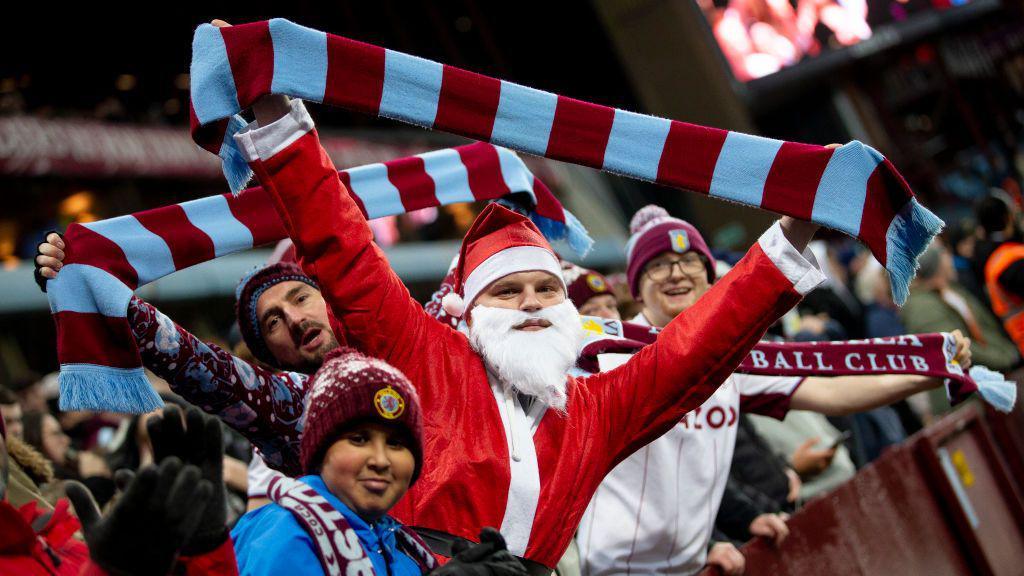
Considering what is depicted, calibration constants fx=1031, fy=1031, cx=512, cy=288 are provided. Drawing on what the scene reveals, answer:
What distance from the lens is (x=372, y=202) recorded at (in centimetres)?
334

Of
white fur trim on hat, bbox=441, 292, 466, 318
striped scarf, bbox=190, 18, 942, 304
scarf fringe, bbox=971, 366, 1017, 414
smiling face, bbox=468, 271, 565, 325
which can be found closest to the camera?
striped scarf, bbox=190, 18, 942, 304

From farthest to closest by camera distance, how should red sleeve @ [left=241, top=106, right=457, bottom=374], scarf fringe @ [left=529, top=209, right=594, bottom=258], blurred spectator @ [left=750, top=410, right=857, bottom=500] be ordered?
blurred spectator @ [left=750, top=410, right=857, bottom=500]
scarf fringe @ [left=529, top=209, right=594, bottom=258]
red sleeve @ [left=241, top=106, right=457, bottom=374]

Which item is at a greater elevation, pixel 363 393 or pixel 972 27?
pixel 363 393

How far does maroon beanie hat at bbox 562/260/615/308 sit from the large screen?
48.2 ft

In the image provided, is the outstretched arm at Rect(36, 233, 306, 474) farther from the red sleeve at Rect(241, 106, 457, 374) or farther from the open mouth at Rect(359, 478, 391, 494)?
the open mouth at Rect(359, 478, 391, 494)

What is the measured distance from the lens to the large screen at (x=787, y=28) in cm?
1797

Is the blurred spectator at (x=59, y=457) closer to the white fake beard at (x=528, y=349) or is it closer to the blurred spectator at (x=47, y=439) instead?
Answer: the blurred spectator at (x=47, y=439)

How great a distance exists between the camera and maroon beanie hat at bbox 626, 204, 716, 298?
12.2ft

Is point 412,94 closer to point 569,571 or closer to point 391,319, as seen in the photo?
point 391,319

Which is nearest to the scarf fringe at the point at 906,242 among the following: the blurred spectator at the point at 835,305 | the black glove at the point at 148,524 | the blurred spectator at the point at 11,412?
the black glove at the point at 148,524

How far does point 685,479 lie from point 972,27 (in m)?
19.0

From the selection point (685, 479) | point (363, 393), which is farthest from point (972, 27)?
point (363, 393)

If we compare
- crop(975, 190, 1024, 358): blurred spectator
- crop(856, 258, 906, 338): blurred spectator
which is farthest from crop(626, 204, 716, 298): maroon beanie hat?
crop(856, 258, 906, 338): blurred spectator

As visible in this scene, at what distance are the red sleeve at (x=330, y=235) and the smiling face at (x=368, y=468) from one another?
379mm
